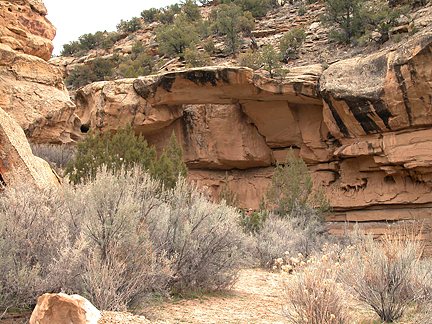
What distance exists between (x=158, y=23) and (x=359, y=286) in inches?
1334

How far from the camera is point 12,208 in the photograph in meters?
4.29

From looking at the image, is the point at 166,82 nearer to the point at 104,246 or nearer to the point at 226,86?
the point at 226,86

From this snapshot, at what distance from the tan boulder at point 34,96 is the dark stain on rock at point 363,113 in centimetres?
1111

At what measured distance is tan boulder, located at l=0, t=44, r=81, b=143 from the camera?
12.3 m

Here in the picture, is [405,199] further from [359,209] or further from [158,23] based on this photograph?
[158,23]

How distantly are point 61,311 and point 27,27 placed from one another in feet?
44.8

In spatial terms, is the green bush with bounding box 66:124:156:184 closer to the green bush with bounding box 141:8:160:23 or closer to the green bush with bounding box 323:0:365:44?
the green bush with bounding box 323:0:365:44

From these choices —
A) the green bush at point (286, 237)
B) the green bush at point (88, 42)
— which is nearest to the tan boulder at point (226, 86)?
the green bush at point (286, 237)

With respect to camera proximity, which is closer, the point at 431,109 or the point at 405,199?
the point at 431,109

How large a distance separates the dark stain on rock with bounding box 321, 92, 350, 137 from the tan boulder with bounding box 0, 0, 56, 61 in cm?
1122

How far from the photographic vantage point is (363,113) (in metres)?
14.0

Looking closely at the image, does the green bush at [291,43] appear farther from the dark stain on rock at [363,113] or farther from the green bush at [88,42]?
the green bush at [88,42]

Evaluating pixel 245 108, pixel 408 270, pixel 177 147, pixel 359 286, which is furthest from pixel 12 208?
pixel 245 108

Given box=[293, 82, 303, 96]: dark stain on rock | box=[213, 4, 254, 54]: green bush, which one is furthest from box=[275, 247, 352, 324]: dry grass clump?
box=[213, 4, 254, 54]: green bush
